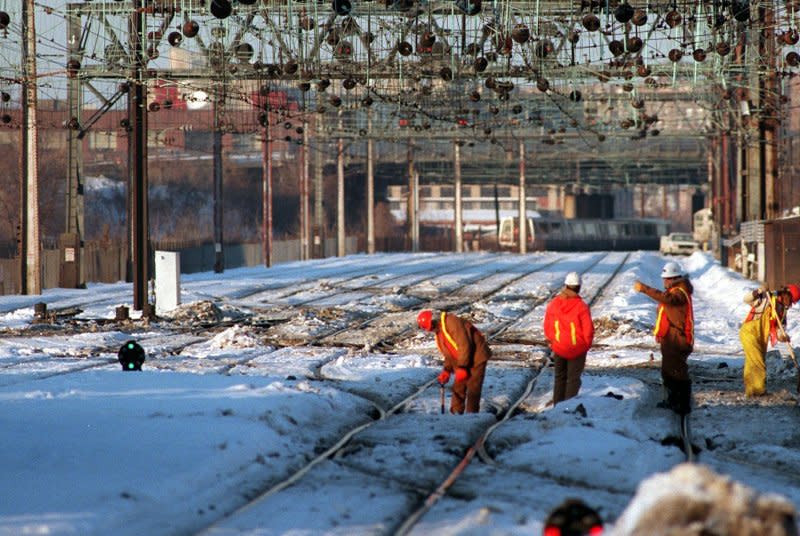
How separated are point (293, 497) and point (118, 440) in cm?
239

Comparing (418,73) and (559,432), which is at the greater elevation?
(418,73)

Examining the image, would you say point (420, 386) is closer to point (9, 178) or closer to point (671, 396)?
point (671, 396)

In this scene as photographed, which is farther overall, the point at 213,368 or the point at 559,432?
the point at 213,368

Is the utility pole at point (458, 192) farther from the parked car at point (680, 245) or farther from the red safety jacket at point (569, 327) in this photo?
the red safety jacket at point (569, 327)

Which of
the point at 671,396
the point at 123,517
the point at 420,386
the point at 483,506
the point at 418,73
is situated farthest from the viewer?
the point at 418,73

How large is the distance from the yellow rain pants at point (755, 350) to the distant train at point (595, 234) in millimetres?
95703

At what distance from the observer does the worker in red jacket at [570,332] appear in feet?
46.1

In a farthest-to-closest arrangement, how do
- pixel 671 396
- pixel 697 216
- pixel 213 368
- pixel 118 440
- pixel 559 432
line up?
pixel 697 216
pixel 213 368
pixel 671 396
pixel 559 432
pixel 118 440

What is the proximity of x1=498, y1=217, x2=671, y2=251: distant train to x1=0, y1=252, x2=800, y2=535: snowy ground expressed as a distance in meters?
89.8

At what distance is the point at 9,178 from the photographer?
83000mm

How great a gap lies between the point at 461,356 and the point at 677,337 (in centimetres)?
266

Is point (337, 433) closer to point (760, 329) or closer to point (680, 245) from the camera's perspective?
point (760, 329)

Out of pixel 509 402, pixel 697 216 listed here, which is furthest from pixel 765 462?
pixel 697 216

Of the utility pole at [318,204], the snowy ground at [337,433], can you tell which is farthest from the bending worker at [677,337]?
the utility pole at [318,204]
